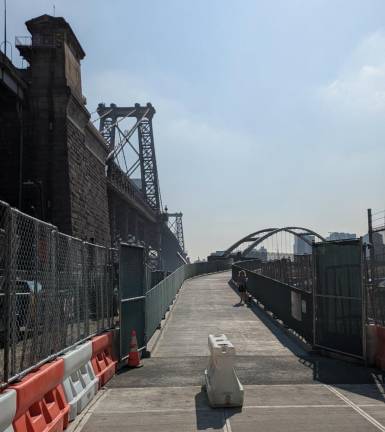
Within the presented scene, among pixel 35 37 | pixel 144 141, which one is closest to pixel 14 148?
pixel 35 37

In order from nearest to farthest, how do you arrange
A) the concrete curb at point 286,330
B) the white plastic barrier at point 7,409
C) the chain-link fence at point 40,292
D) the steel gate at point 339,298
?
the white plastic barrier at point 7,409 < the chain-link fence at point 40,292 < the steel gate at point 339,298 < the concrete curb at point 286,330

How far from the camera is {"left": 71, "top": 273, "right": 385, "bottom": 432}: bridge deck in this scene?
22.0ft

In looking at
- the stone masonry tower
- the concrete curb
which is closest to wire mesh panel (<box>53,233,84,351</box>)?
the concrete curb

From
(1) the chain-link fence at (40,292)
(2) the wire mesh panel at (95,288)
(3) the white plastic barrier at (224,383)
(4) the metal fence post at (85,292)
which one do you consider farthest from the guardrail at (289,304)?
(4) the metal fence post at (85,292)

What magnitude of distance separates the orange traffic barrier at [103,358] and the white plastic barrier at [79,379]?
321 mm

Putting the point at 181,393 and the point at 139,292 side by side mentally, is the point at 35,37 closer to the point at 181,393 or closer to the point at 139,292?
the point at 139,292

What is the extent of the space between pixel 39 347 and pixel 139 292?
18.8 feet

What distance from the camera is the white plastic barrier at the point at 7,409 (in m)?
4.61

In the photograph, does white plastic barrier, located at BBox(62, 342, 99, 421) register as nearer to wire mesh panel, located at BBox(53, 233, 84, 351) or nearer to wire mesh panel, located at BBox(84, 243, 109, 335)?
wire mesh panel, located at BBox(53, 233, 84, 351)

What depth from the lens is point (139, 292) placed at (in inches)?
469

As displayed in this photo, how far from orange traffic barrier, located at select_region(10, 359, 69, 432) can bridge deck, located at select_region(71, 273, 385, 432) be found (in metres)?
0.44

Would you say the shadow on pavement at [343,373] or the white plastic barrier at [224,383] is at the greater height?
the white plastic barrier at [224,383]

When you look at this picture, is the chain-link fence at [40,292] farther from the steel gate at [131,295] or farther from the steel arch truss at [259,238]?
the steel arch truss at [259,238]

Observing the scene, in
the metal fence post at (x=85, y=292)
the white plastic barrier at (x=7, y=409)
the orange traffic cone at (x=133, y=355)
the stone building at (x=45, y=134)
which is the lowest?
the orange traffic cone at (x=133, y=355)
